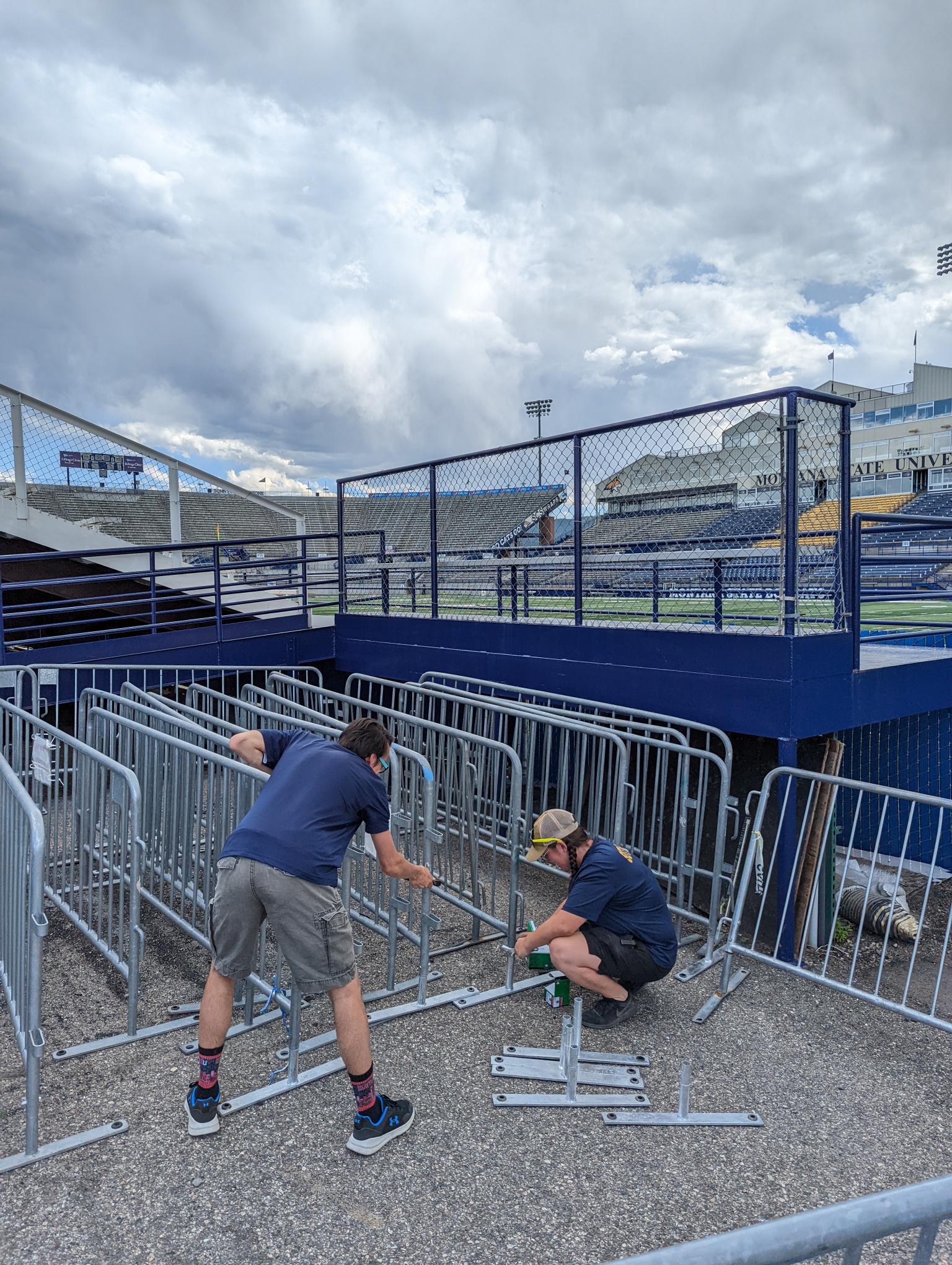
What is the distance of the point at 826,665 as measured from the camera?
231 inches

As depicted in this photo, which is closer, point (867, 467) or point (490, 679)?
point (490, 679)

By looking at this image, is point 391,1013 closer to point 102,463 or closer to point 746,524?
point 746,524

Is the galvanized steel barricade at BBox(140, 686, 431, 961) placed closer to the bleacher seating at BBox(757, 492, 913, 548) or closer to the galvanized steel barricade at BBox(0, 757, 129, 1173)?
the galvanized steel barricade at BBox(0, 757, 129, 1173)

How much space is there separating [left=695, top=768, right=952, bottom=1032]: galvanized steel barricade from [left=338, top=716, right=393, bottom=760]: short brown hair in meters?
2.34

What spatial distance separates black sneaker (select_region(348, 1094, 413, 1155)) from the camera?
10.5ft

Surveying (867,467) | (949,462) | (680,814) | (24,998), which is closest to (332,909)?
(24,998)

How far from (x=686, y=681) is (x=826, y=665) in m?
1.02

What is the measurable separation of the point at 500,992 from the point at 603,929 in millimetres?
703

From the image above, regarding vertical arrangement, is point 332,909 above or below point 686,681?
below

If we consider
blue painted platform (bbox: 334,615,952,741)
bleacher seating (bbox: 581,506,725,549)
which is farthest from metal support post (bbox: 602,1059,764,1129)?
bleacher seating (bbox: 581,506,725,549)

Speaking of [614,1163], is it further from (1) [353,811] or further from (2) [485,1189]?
(1) [353,811]

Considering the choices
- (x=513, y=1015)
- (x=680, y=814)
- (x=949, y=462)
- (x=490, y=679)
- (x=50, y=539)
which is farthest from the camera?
(x=949, y=462)

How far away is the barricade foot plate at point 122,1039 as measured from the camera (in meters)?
3.83

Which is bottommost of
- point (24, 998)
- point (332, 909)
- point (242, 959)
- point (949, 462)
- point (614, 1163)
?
point (614, 1163)
